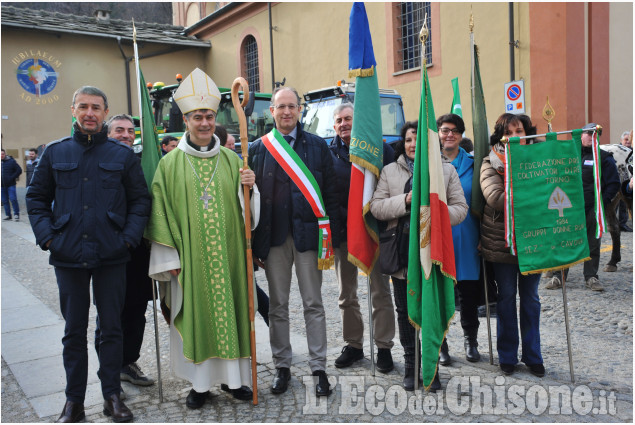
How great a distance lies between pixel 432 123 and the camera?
367 cm

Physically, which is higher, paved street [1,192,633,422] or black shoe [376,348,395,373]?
black shoe [376,348,395,373]

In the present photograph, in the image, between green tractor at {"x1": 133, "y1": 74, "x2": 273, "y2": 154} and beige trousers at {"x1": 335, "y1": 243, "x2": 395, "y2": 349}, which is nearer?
beige trousers at {"x1": 335, "y1": 243, "x2": 395, "y2": 349}

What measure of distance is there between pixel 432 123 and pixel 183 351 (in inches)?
83.8

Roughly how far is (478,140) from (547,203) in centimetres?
64

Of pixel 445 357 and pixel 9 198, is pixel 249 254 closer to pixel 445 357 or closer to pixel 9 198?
pixel 445 357

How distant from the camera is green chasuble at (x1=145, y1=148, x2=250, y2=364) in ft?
11.6

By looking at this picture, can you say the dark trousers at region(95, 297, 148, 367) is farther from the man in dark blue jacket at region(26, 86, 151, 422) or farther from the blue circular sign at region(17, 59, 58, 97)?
the blue circular sign at region(17, 59, 58, 97)

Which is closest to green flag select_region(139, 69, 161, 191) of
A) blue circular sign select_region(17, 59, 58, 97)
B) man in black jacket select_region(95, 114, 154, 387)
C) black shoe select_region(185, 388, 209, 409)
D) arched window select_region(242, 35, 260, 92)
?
man in black jacket select_region(95, 114, 154, 387)

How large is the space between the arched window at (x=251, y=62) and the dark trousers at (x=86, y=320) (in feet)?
60.3

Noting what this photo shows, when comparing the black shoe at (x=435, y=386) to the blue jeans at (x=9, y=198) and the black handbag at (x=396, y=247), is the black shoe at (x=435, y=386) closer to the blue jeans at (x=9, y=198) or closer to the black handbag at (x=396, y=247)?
the black handbag at (x=396, y=247)

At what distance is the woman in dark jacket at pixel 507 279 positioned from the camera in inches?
153

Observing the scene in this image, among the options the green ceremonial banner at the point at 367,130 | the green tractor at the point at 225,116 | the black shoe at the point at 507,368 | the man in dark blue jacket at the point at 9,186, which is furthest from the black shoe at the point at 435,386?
the man in dark blue jacket at the point at 9,186

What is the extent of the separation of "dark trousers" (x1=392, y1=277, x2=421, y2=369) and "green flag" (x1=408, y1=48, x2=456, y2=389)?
0.17 m

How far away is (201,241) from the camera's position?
3562 millimetres
